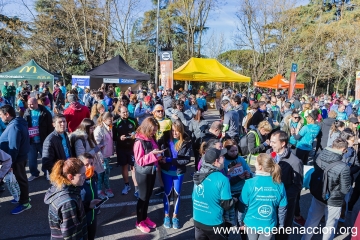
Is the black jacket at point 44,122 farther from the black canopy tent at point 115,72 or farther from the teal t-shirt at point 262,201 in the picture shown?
the black canopy tent at point 115,72

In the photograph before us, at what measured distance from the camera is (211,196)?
259cm

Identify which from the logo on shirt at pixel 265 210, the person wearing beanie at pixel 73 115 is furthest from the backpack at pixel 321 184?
the person wearing beanie at pixel 73 115

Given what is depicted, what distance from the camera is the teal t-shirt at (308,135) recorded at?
18.2ft

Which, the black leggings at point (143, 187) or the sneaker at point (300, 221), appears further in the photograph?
the sneaker at point (300, 221)

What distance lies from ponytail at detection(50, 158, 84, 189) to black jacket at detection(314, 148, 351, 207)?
2897 mm

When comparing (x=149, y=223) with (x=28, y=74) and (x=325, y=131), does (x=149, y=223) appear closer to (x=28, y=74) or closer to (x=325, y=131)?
(x=325, y=131)

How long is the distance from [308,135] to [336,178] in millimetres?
2525

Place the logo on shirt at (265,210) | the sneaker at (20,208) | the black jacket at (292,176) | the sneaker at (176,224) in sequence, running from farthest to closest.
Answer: the sneaker at (20,208), the sneaker at (176,224), the black jacket at (292,176), the logo on shirt at (265,210)

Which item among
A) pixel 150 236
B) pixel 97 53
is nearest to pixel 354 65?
pixel 97 53

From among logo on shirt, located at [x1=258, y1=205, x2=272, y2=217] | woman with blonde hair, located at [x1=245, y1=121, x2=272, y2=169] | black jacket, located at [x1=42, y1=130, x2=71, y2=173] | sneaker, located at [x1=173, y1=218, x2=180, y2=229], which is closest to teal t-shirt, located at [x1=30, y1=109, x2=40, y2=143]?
black jacket, located at [x1=42, y1=130, x2=71, y2=173]

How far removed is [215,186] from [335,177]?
1672 mm

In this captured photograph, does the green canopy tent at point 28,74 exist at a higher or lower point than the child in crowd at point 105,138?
higher

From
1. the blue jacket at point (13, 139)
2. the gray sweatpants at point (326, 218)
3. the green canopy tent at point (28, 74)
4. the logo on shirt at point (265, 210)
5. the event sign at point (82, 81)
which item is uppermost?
the green canopy tent at point (28, 74)

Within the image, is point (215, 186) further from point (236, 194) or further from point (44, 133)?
point (44, 133)
